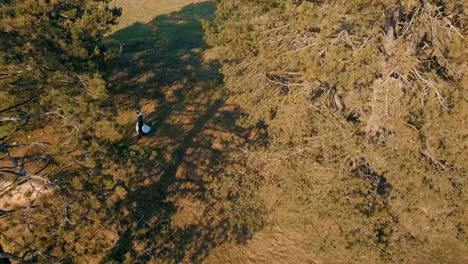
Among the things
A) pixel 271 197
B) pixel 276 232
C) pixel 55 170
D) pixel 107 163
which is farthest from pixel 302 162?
pixel 55 170

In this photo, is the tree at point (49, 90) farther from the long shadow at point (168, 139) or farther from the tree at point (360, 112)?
the tree at point (360, 112)

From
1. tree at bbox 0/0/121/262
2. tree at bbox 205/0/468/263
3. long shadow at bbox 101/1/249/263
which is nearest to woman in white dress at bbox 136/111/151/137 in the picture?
long shadow at bbox 101/1/249/263

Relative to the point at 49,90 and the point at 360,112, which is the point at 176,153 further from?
the point at 360,112

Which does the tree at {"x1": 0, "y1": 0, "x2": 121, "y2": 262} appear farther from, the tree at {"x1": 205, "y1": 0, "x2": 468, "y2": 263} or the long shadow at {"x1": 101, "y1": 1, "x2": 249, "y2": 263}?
the tree at {"x1": 205, "y1": 0, "x2": 468, "y2": 263}

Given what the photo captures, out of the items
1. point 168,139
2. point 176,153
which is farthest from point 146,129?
point 176,153

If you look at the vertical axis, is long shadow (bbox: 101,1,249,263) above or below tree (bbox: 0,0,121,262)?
below

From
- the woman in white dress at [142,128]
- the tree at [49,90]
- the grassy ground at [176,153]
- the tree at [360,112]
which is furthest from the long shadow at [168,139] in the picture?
the tree at [360,112]

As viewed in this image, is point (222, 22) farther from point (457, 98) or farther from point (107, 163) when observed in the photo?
point (457, 98)

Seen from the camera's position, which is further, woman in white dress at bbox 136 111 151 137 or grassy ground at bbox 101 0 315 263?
woman in white dress at bbox 136 111 151 137
